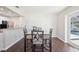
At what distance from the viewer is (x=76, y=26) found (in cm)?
592

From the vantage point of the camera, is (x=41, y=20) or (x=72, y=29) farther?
(x=41, y=20)

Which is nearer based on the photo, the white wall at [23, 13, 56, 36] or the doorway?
the doorway

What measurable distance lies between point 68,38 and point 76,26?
0.83 meters

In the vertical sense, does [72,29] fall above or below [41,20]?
below

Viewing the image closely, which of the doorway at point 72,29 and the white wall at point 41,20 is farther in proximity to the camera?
the white wall at point 41,20
